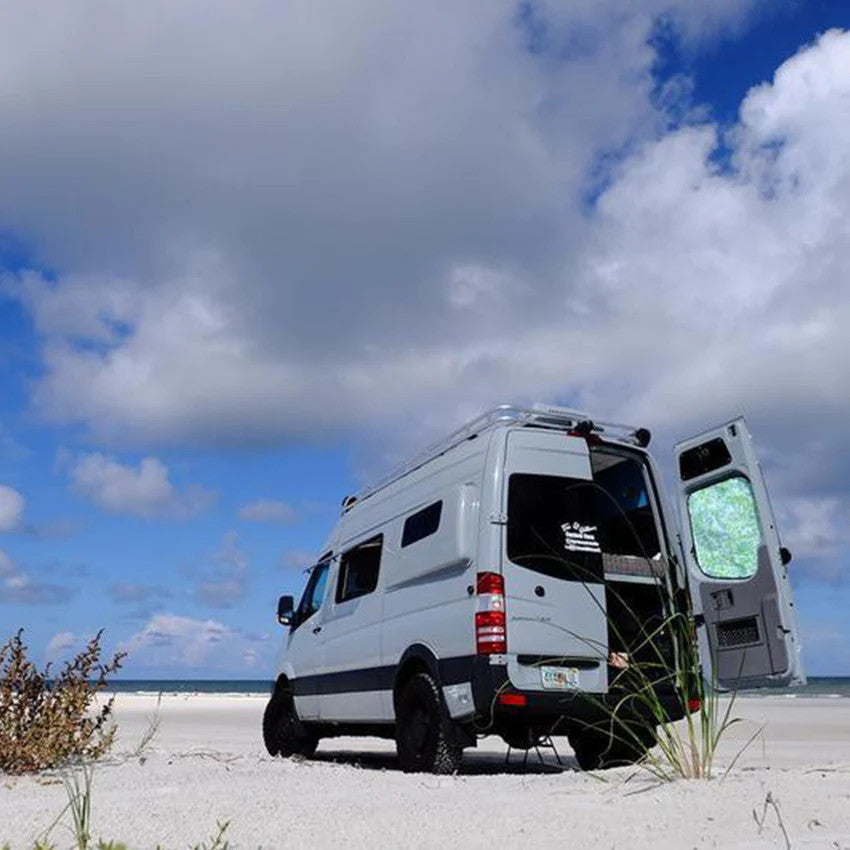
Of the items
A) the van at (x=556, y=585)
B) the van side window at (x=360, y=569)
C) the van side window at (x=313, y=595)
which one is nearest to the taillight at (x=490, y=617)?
the van at (x=556, y=585)

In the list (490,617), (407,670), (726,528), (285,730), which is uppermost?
(726,528)

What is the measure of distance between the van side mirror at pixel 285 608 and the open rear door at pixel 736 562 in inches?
221

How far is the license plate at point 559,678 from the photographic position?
7638mm

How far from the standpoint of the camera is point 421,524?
8.75 metres

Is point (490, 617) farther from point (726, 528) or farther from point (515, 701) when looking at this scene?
point (726, 528)

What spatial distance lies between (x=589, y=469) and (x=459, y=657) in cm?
181

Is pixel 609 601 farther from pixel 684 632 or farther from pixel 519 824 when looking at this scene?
pixel 519 824

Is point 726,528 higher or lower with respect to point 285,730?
higher

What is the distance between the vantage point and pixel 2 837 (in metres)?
4.91

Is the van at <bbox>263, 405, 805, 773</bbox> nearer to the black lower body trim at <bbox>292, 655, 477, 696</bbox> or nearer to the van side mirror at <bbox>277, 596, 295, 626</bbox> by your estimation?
the black lower body trim at <bbox>292, 655, 477, 696</bbox>

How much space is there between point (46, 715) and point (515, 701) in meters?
3.62

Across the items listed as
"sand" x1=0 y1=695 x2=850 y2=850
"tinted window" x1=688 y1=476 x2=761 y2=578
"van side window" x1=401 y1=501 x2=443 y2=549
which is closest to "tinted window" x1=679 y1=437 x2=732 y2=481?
"tinted window" x1=688 y1=476 x2=761 y2=578

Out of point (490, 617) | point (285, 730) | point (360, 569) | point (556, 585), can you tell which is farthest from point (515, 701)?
point (285, 730)

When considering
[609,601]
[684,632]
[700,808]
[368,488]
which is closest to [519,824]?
[700,808]
